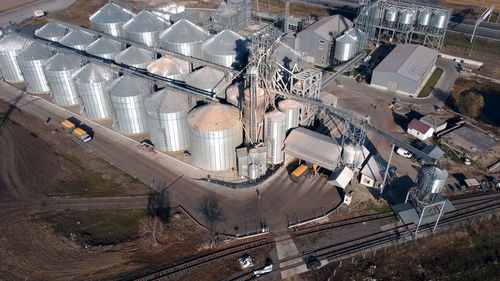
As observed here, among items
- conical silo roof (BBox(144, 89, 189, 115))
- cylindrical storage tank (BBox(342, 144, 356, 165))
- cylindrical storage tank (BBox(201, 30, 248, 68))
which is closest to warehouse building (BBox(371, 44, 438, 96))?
cylindrical storage tank (BBox(201, 30, 248, 68))

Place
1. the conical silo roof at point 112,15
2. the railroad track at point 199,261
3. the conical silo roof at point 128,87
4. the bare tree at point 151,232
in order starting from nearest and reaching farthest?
the railroad track at point 199,261
the bare tree at point 151,232
the conical silo roof at point 128,87
the conical silo roof at point 112,15

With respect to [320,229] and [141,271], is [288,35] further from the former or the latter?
[141,271]

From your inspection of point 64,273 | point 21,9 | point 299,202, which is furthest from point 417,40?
point 21,9

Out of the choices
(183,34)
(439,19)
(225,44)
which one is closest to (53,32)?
(183,34)

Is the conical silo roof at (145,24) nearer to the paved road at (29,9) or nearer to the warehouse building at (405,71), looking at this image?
the warehouse building at (405,71)

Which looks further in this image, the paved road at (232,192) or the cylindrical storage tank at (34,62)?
the cylindrical storage tank at (34,62)

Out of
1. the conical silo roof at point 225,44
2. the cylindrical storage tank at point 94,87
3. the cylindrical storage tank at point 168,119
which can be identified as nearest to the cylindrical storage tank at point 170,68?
the conical silo roof at point 225,44

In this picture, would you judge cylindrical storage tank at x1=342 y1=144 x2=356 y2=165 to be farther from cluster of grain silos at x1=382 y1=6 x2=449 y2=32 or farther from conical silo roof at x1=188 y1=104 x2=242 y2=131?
cluster of grain silos at x1=382 y1=6 x2=449 y2=32
